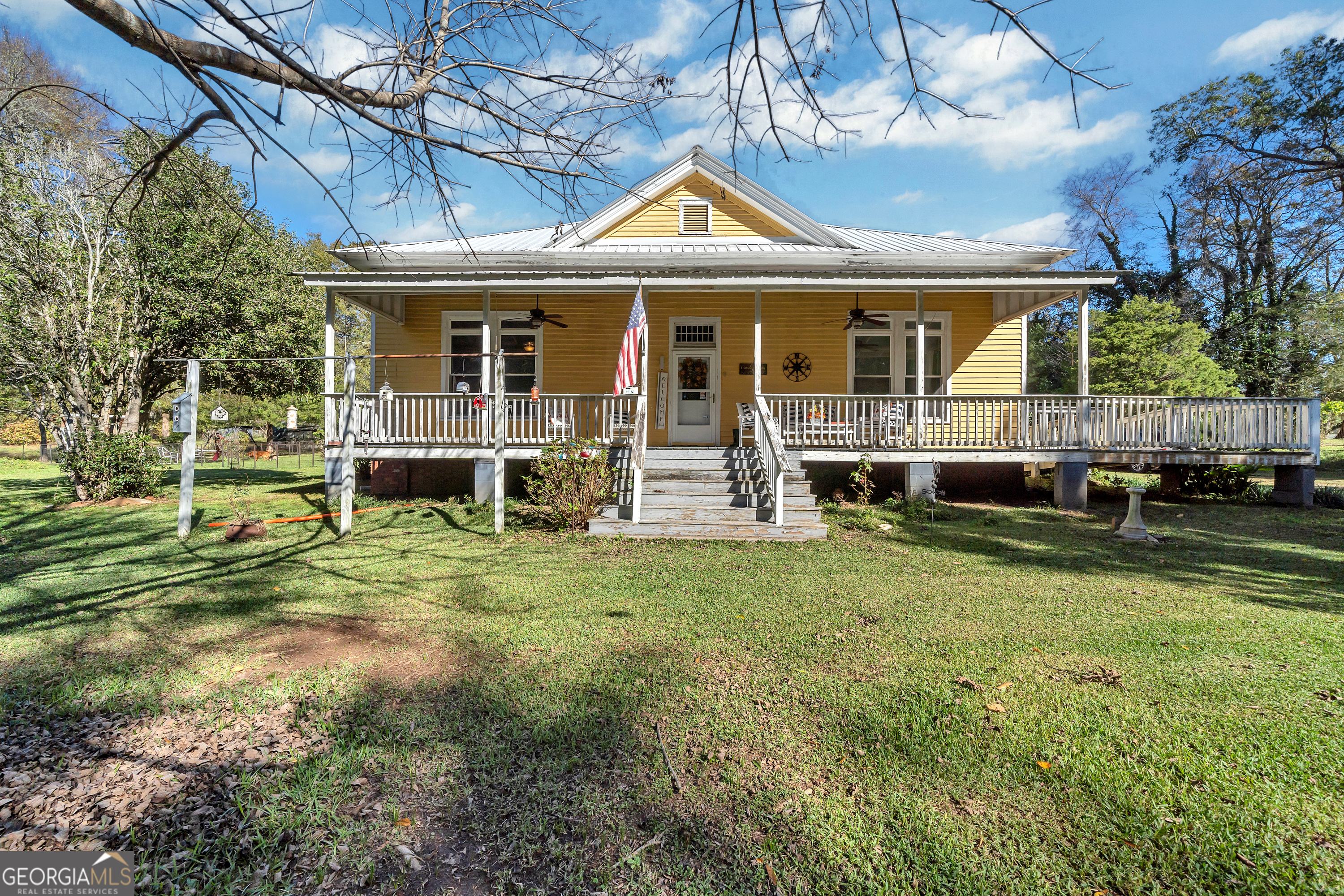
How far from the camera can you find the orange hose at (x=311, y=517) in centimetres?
852

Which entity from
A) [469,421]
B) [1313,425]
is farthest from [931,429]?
[469,421]

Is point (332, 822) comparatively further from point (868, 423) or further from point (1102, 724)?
point (868, 423)

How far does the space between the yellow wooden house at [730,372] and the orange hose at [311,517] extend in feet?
2.48

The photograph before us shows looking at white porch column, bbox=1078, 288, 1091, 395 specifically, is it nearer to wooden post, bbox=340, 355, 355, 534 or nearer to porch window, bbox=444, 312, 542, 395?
porch window, bbox=444, 312, 542, 395

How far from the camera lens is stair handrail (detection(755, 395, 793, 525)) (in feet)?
25.9

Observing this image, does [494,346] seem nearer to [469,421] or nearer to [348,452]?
[469,421]

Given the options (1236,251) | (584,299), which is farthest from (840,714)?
(1236,251)

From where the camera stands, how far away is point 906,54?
9.36 ft

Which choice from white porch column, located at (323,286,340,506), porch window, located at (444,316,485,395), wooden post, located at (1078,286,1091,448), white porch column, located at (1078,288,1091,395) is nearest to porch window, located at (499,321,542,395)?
porch window, located at (444,316,485,395)

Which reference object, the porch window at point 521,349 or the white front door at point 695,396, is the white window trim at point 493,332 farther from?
the white front door at point 695,396

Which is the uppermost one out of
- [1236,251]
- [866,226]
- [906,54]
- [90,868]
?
[1236,251]

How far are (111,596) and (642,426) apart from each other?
20.1 ft

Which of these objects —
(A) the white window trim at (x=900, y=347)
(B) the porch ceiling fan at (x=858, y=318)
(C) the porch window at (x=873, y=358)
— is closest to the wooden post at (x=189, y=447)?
(B) the porch ceiling fan at (x=858, y=318)

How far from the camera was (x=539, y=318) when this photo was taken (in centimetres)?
1180
